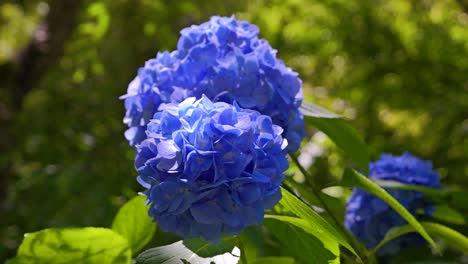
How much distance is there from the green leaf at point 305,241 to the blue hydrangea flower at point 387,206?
284 millimetres

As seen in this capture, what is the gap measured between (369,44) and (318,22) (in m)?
0.18

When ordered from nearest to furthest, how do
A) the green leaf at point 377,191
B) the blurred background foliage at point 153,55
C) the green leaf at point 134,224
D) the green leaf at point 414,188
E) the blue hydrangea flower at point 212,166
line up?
1. the blue hydrangea flower at point 212,166
2. the green leaf at point 377,191
3. the green leaf at point 134,224
4. the green leaf at point 414,188
5. the blurred background foliage at point 153,55

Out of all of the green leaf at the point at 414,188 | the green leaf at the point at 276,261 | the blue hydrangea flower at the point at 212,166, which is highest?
the blue hydrangea flower at the point at 212,166

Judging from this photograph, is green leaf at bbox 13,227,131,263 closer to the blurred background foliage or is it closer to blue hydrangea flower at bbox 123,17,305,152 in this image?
blue hydrangea flower at bbox 123,17,305,152

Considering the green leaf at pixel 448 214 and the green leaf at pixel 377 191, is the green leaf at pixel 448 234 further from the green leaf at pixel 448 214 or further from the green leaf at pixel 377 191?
the green leaf at pixel 448 214

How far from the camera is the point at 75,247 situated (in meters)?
0.70

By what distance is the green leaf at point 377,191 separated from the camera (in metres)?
0.71

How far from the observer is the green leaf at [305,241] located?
66 centimetres

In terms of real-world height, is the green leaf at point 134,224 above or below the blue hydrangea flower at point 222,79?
below

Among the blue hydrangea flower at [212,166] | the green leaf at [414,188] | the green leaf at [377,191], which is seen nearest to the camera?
the blue hydrangea flower at [212,166]

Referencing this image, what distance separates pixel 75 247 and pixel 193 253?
0.13 meters

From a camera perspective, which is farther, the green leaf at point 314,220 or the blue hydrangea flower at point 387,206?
the blue hydrangea flower at point 387,206

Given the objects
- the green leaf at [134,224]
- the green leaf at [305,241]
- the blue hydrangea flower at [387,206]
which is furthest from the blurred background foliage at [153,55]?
the green leaf at [305,241]

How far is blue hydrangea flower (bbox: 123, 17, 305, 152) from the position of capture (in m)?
0.77
